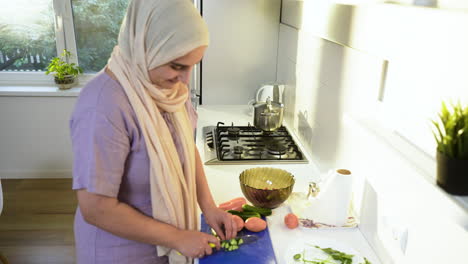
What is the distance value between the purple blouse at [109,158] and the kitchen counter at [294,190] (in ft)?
1.29

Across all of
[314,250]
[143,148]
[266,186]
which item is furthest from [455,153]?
[266,186]

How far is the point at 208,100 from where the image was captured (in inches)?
103

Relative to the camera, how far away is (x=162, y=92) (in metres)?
1.07

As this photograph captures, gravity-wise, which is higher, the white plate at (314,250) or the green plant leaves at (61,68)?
the green plant leaves at (61,68)

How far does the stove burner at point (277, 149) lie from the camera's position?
1.77m

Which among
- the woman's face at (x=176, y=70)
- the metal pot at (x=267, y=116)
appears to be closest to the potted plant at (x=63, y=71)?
the metal pot at (x=267, y=116)

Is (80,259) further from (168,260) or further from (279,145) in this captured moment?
(279,145)

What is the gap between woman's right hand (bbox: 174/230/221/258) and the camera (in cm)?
102

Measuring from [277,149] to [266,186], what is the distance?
43 centimetres

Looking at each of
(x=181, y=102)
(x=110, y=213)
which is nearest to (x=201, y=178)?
(x=181, y=102)

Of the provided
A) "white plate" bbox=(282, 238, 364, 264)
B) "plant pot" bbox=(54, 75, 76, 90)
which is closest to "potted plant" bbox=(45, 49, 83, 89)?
"plant pot" bbox=(54, 75, 76, 90)

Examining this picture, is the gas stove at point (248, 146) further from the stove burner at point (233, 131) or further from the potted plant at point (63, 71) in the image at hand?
the potted plant at point (63, 71)

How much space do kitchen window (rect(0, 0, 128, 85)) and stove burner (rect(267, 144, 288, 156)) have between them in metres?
2.04

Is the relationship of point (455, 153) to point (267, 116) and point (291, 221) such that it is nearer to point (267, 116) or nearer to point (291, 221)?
point (291, 221)
